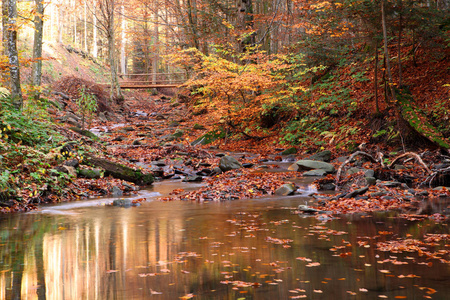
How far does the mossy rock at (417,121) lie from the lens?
38.2ft

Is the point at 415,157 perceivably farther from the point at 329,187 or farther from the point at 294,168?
the point at 294,168

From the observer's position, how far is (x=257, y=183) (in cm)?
1038

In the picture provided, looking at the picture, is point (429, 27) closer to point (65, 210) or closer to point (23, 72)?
point (65, 210)

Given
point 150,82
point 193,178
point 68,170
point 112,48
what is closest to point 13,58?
point 68,170

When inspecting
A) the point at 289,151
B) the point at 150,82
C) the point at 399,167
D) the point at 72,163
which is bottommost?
the point at 399,167

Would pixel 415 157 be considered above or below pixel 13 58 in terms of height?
below

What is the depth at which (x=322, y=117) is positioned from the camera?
17547mm

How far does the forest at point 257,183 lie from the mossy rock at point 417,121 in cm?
5

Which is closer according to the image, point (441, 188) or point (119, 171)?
point (441, 188)

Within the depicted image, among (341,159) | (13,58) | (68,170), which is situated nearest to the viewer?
(68,170)

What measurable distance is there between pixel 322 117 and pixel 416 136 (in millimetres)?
5334

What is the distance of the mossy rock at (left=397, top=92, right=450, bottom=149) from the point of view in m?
11.6

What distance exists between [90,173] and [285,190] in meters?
5.30

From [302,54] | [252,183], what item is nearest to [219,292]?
[252,183]
